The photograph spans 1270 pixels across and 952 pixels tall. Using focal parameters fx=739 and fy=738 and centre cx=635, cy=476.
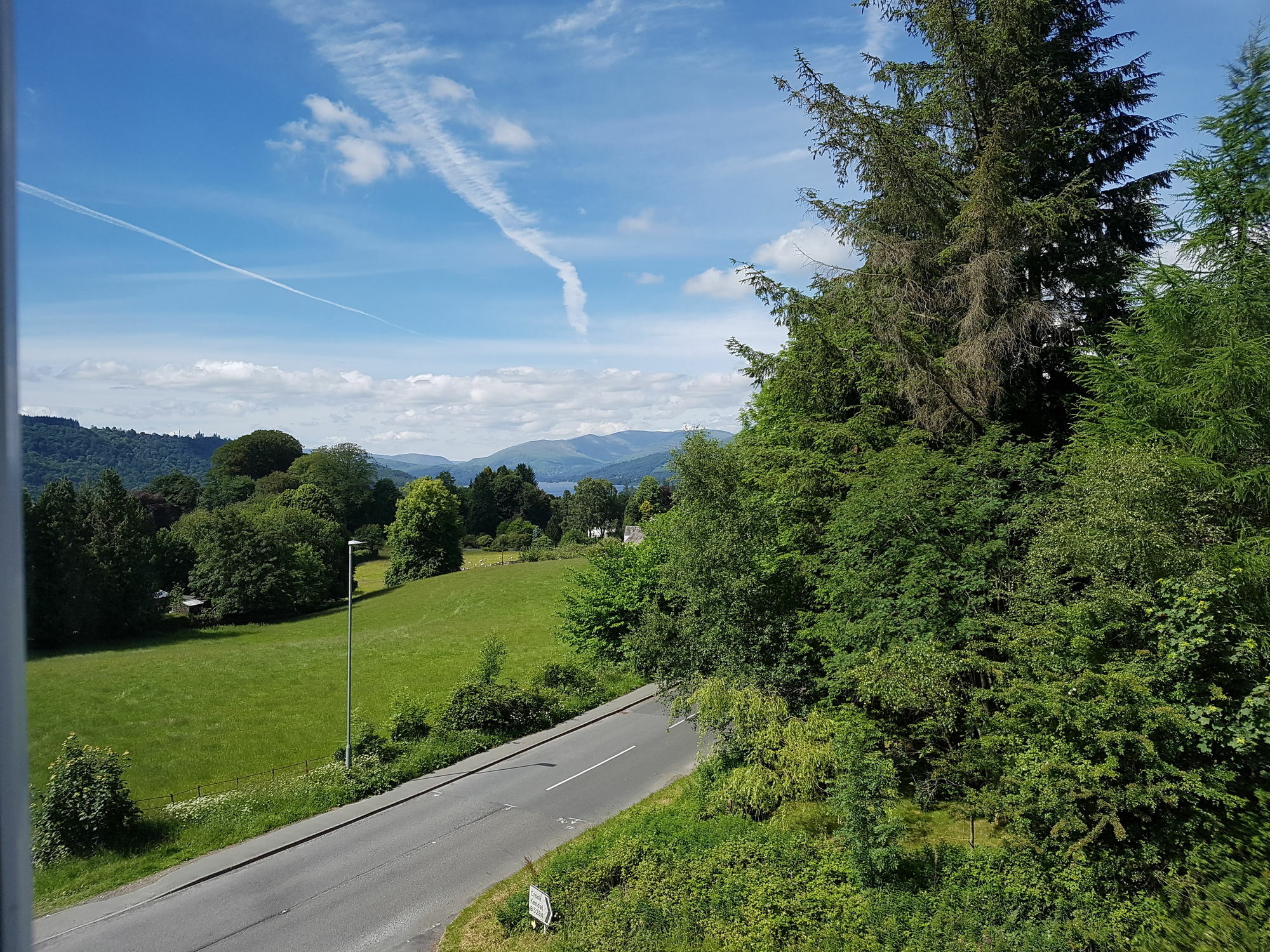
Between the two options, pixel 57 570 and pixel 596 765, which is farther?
pixel 596 765

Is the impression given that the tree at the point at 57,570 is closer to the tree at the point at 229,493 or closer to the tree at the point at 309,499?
the tree at the point at 229,493

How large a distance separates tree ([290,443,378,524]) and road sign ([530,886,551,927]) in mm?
69628

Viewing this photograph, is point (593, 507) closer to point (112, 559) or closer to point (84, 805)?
point (84, 805)

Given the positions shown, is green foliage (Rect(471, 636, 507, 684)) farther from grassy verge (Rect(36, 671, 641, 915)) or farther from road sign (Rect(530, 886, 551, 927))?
road sign (Rect(530, 886, 551, 927))

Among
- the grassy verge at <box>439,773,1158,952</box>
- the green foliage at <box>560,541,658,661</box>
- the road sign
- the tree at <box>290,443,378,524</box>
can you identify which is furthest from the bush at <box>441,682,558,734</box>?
the tree at <box>290,443,378,524</box>

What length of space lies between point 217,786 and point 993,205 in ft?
82.8

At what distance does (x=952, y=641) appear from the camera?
47.4 feet

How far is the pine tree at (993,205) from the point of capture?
16.6 metres

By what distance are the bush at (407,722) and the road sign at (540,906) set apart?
40.1 ft

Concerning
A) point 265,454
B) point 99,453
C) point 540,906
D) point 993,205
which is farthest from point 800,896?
point 265,454

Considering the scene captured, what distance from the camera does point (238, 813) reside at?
63.4ft

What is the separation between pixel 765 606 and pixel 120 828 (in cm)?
1634

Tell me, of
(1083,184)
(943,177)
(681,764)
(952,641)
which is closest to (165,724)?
(681,764)

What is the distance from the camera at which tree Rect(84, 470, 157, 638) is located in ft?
15.2
